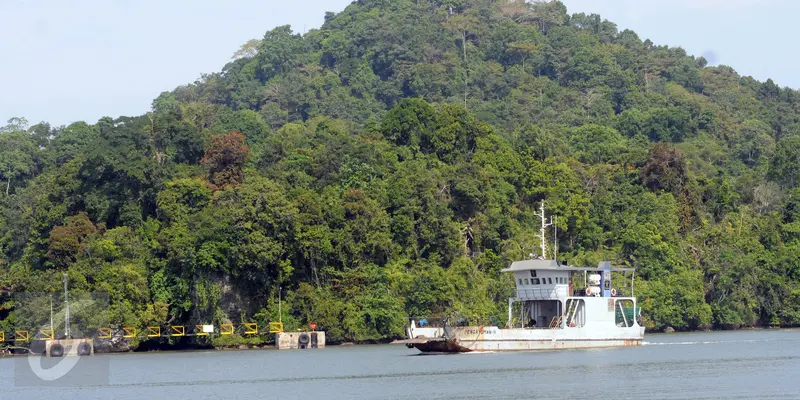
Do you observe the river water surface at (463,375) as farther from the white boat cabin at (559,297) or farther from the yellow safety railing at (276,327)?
the yellow safety railing at (276,327)

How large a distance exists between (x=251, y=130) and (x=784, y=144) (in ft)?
143

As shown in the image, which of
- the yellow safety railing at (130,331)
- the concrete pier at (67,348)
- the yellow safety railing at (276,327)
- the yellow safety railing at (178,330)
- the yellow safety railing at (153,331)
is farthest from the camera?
the yellow safety railing at (178,330)

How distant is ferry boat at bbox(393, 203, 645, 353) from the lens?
5712 centimetres

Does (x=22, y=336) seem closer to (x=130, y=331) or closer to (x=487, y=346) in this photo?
(x=130, y=331)

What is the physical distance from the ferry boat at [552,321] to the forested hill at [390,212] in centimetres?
1317

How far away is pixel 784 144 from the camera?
3757 inches

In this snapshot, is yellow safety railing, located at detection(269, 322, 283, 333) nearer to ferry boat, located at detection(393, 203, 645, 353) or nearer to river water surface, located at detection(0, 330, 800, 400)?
river water surface, located at detection(0, 330, 800, 400)

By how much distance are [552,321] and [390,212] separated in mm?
22919

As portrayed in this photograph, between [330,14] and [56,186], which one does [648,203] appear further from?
[330,14]

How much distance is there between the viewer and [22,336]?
230 feet

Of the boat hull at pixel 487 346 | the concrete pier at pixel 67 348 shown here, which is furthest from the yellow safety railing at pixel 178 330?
the boat hull at pixel 487 346

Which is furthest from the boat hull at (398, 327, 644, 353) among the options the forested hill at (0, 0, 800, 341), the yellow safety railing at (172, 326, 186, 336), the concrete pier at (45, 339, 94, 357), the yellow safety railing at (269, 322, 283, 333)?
the concrete pier at (45, 339, 94, 357)

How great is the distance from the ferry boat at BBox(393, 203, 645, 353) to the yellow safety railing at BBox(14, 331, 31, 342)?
2348 centimetres

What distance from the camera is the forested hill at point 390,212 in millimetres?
71812
